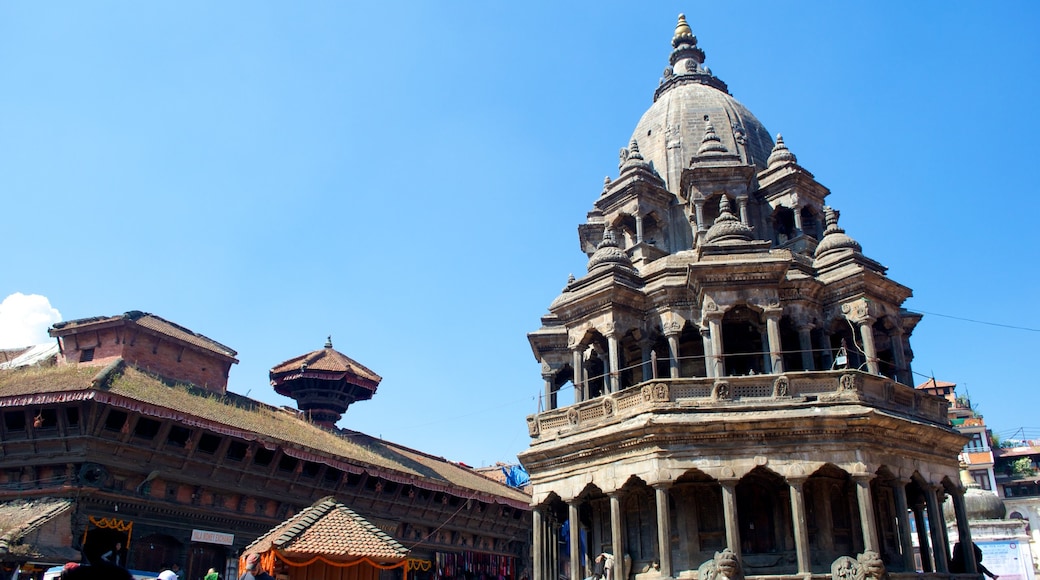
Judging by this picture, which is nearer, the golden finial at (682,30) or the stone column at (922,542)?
the stone column at (922,542)

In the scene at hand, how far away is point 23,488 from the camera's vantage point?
22.3 m

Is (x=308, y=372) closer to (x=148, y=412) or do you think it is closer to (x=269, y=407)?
(x=269, y=407)

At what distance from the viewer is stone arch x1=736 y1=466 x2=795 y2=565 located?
20.4 meters

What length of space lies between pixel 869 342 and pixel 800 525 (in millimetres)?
6880

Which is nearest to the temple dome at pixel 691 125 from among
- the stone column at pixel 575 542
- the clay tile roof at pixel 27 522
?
the stone column at pixel 575 542

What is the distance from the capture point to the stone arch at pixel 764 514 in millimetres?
20359

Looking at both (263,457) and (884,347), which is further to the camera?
(263,457)

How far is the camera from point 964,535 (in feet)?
69.8

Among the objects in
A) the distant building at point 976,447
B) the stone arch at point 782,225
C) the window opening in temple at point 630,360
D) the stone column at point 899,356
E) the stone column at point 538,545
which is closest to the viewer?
the stone column at point 538,545

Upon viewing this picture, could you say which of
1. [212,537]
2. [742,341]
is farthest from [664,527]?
[212,537]

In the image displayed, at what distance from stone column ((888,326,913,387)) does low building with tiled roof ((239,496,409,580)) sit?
54.0ft

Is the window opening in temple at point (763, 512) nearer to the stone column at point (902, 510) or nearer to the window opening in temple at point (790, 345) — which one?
the stone column at point (902, 510)

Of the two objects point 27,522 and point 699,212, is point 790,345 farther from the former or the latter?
point 27,522

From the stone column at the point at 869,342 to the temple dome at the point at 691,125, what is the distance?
858 centimetres
